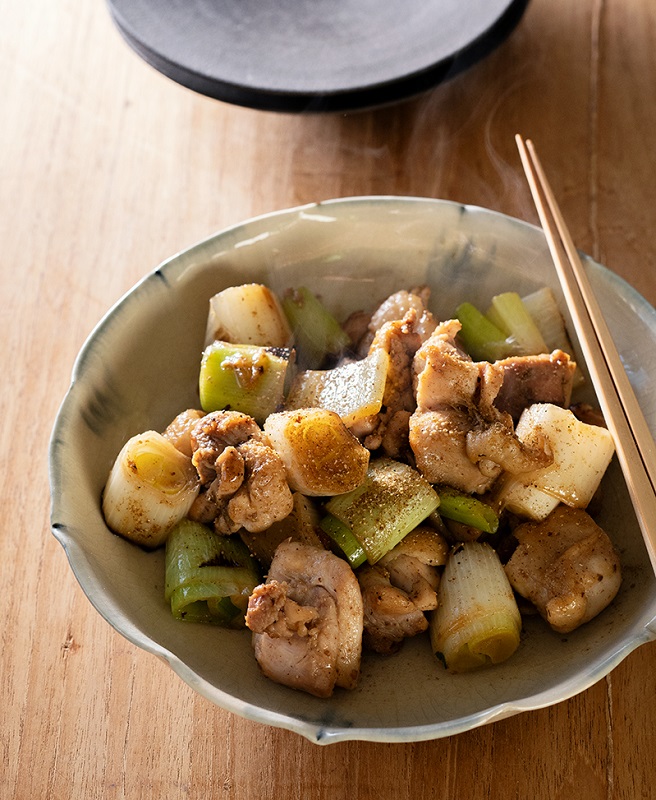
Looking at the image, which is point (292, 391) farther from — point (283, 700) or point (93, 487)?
point (283, 700)

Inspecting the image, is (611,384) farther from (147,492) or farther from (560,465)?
(147,492)

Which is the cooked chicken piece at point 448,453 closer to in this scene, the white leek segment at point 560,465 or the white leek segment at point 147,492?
the white leek segment at point 560,465

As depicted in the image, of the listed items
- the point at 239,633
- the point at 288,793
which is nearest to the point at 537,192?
the point at 239,633

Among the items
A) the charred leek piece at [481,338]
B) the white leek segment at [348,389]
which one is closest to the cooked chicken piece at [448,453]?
the white leek segment at [348,389]

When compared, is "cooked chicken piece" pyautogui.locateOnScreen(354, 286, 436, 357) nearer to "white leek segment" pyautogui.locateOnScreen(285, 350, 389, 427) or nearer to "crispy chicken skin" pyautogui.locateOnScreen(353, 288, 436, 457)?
"crispy chicken skin" pyautogui.locateOnScreen(353, 288, 436, 457)

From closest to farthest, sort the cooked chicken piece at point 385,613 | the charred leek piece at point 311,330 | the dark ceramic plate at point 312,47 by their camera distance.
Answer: the cooked chicken piece at point 385,613
the charred leek piece at point 311,330
the dark ceramic plate at point 312,47
